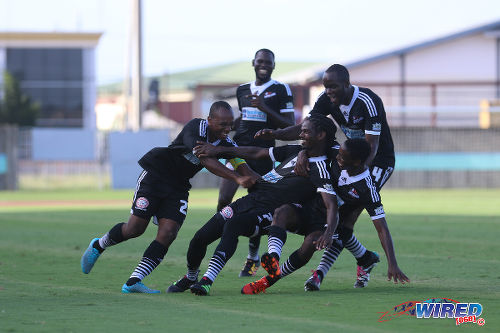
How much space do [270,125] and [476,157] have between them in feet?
64.5

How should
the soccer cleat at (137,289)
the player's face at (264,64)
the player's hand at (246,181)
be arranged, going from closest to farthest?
the soccer cleat at (137,289) → the player's hand at (246,181) → the player's face at (264,64)

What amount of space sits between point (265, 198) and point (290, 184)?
0.85ft

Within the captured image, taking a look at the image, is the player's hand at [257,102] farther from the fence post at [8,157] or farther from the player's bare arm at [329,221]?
the fence post at [8,157]

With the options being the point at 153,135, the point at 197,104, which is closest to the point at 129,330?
the point at 153,135

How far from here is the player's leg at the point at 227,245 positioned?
8.21 meters

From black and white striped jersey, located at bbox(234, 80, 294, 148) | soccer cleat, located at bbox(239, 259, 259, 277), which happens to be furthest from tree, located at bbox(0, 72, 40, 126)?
soccer cleat, located at bbox(239, 259, 259, 277)

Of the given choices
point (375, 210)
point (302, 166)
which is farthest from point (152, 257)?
point (375, 210)

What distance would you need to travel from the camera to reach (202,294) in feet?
26.9

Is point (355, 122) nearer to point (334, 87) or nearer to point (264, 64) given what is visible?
point (334, 87)

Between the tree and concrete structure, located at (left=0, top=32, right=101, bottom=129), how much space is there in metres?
5.71

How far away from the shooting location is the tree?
167ft

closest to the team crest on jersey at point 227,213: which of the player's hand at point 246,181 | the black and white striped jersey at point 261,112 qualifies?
the player's hand at point 246,181

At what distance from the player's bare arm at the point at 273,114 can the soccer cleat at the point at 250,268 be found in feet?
5.49

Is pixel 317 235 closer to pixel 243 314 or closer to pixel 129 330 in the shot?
pixel 243 314
